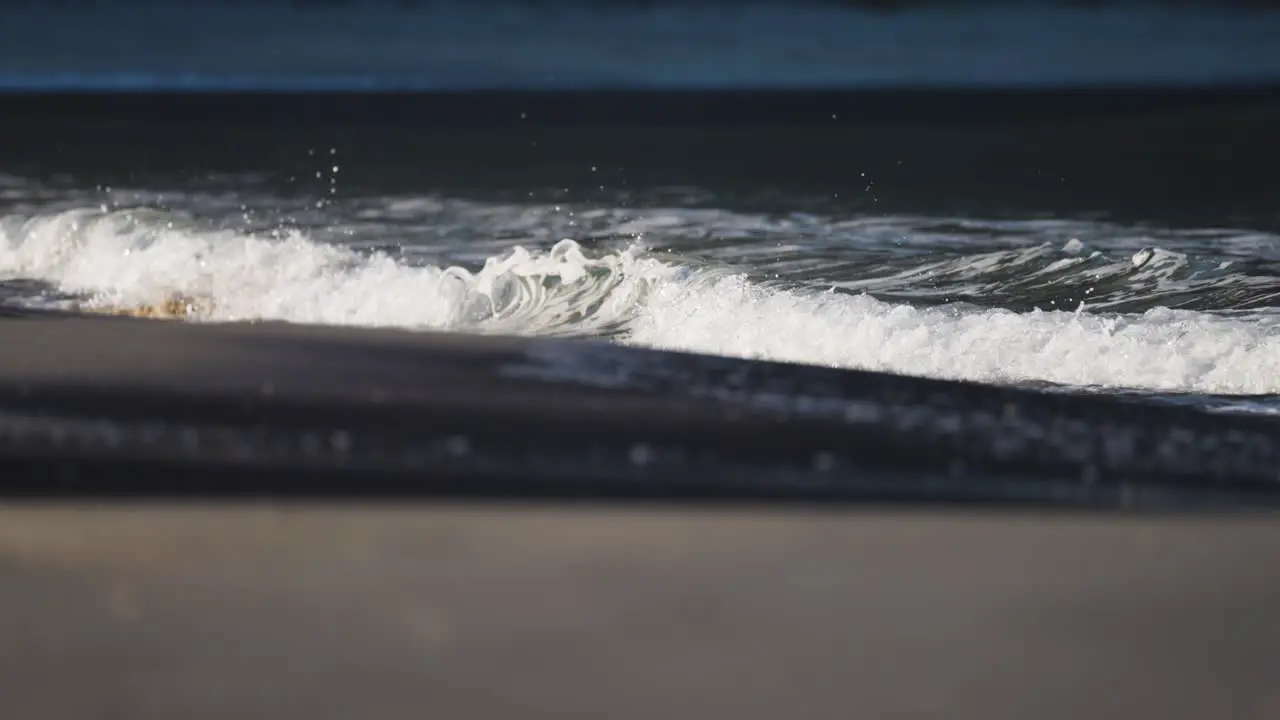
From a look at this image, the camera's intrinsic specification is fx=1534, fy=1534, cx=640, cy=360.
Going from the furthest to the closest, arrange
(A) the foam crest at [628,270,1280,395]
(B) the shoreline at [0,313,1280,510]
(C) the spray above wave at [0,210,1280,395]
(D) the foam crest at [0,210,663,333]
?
(D) the foam crest at [0,210,663,333] < (C) the spray above wave at [0,210,1280,395] < (A) the foam crest at [628,270,1280,395] < (B) the shoreline at [0,313,1280,510]

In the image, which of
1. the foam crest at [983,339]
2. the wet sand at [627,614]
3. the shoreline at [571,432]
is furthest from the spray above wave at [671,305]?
the wet sand at [627,614]

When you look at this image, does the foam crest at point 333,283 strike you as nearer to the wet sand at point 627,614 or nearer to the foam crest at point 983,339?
the foam crest at point 983,339

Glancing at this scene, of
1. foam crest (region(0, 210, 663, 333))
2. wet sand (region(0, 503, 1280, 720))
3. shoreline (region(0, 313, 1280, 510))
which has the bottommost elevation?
wet sand (region(0, 503, 1280, 720))

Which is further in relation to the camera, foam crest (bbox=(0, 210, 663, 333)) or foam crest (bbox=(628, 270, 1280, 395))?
foam crest (bbox=(0, 210, 663, 333))

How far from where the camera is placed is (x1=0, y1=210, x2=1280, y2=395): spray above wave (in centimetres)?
625

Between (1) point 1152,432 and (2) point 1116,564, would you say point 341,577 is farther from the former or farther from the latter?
(1) point 1152,432

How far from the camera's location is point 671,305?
7734 mm

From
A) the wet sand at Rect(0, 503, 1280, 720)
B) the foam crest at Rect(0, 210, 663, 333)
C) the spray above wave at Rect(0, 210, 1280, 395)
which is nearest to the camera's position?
the wet sand at Rect(0, 503, 1280, 720)

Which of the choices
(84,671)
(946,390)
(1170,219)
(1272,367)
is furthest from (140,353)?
(1170,219)

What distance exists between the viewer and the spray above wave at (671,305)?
6.25 meters

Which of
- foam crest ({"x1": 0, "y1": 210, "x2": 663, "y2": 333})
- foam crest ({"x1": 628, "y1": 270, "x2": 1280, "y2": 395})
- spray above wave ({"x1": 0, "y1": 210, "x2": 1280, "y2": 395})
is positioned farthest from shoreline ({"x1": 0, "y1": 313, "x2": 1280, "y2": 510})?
foam crest ({"x1": 0, "y1": 210, "x2": 663, "y2": 333})

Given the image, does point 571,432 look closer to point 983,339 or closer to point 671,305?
point 983,339

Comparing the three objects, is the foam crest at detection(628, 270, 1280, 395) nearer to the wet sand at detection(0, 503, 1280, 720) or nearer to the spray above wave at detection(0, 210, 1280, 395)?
the spray above wave at detection(0, 210, 1280, 395)

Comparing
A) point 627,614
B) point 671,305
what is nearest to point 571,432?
point 627,614
